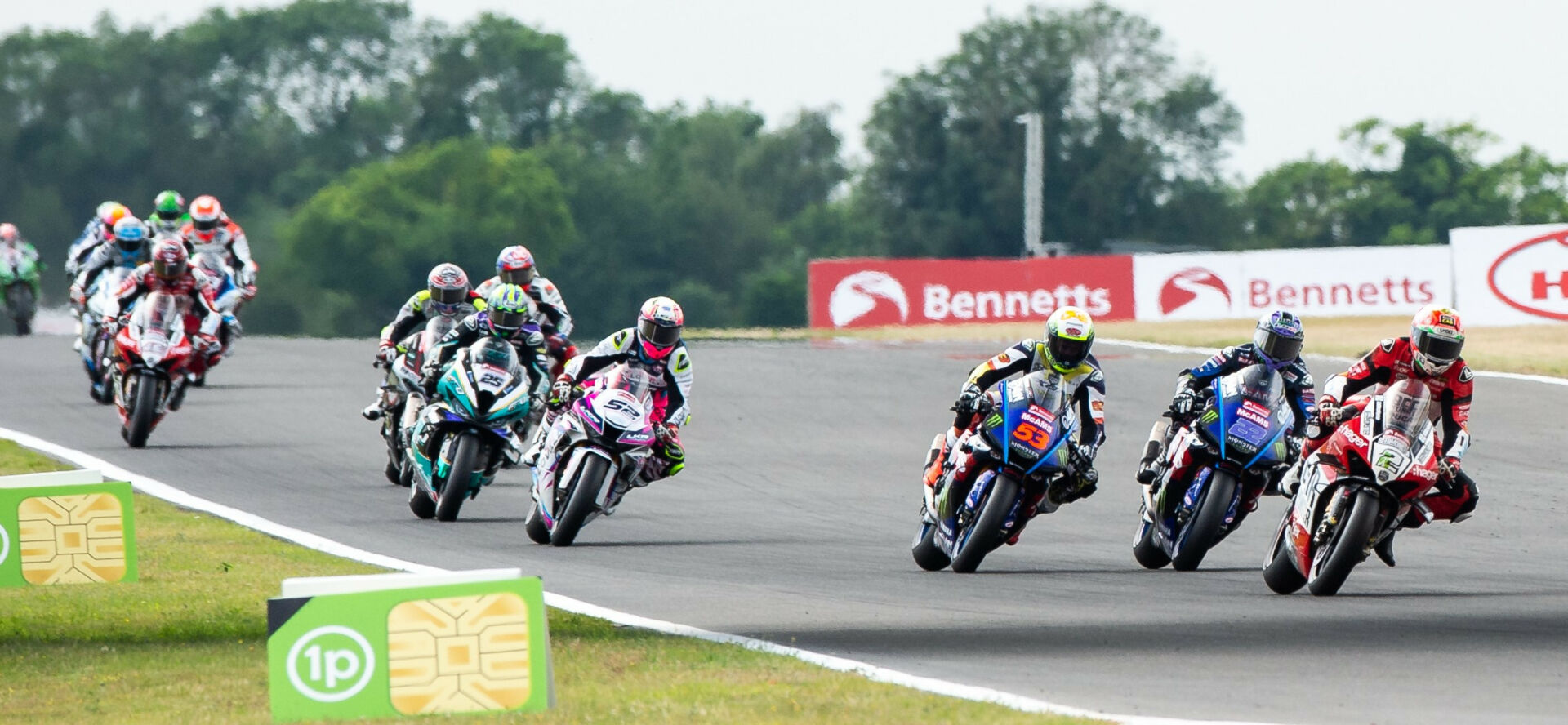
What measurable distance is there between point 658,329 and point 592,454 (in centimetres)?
94

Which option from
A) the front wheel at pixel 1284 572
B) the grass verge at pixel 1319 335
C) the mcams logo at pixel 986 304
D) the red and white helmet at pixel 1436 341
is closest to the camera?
the red and white helmet at pixel 1436 341

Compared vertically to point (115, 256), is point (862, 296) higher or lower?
lower

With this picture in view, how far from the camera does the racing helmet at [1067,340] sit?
522 inches

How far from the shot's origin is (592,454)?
1424cm

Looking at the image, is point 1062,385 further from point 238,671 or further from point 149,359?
point 149,359

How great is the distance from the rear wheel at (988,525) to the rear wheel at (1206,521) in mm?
1218

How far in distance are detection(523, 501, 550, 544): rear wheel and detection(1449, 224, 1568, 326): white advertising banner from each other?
20.9m

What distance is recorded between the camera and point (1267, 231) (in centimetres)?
10238

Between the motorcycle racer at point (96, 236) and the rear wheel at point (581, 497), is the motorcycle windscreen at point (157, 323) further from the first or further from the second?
the rear wheel at point (581, 497)

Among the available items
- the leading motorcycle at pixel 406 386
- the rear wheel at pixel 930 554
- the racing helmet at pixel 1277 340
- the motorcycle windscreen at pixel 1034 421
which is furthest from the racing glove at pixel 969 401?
the leading motorcycle at pixel 406 386

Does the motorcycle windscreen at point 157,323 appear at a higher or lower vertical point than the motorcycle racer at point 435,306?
lower

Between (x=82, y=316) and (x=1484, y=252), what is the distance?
63.6 feet

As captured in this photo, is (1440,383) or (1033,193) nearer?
(1440,383)

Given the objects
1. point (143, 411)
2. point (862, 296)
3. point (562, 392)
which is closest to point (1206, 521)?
point (562, 392)
